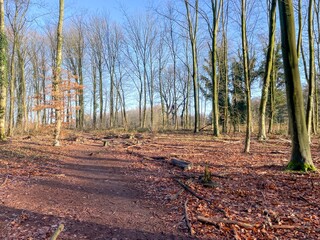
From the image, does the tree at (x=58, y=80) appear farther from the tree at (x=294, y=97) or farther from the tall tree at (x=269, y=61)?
the tall tree at (x=269, y=61)

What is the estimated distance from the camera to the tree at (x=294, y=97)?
7188mm

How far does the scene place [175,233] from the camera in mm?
3822

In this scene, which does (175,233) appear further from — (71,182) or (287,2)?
(287,2)

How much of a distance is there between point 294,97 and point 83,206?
677cm

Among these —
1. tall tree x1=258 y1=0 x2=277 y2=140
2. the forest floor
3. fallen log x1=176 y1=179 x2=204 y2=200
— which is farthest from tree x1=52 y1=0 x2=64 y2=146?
tall tree x1=258 y1=0 x2=277 y2=140

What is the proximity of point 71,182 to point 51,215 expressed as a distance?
249 centimetres

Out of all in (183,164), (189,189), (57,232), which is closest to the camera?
(57,232)

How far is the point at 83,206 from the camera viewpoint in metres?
5.02

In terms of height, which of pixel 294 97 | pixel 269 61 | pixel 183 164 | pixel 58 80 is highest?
pixel 269 61

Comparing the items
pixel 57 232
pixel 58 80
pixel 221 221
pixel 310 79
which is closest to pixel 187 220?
pixel 221 221

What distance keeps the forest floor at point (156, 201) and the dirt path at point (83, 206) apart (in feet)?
0.05

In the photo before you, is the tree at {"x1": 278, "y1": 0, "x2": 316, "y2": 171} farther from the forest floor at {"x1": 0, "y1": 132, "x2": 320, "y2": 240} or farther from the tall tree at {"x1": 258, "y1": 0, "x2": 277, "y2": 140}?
the tall tree at {"x1": 258, "y1": 0, "x2": 277, "y2": 140}

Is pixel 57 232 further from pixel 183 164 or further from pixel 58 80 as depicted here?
pixel 58 80

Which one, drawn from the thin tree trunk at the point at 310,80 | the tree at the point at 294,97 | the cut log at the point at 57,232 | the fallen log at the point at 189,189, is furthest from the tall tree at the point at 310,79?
the cut log at the point at 57,232
